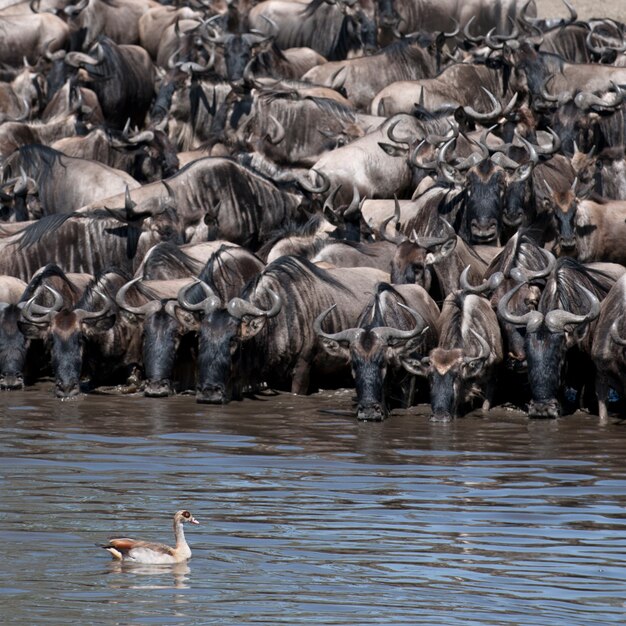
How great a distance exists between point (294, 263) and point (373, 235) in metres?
2.81

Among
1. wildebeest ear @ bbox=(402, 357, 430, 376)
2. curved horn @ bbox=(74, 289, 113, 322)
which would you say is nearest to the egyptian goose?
wildebeest ear @ bbox=(402, 357, 430, 376)

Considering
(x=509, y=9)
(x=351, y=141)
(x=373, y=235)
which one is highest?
(x=509, y=9)

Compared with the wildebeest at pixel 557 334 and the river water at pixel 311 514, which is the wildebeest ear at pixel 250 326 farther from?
the wildebeest at pixel 557 334

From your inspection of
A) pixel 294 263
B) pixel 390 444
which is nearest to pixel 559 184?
pixel 294 263

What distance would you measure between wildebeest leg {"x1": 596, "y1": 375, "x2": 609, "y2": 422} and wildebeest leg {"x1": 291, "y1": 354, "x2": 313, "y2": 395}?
2806 millimetres

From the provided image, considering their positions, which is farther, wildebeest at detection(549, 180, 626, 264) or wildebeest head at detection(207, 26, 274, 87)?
wildebeest head at detection(207, 26, 274, 87)

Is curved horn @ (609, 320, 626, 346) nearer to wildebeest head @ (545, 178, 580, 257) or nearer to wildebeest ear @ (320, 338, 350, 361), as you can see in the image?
wildebeest ear @ (320, 338, 350, 361)

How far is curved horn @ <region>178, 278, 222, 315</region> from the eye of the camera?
54.3 feet

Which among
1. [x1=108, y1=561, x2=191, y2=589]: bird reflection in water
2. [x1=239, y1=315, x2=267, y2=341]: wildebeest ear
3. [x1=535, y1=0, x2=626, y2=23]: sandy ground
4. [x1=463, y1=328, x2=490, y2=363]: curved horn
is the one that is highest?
[x1=535, y1=0, x2=626, y2=23]: sandy ground

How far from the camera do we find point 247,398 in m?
Answer: 16.8

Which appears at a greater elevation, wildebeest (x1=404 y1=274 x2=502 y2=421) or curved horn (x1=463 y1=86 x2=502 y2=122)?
curved horn (x1=463 y1=86 x2=502 y2=122)

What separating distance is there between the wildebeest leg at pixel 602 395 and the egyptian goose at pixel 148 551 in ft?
21.5

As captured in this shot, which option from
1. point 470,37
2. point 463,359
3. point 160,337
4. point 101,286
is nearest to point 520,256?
point 463,359

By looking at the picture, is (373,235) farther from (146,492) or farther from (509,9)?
(509,9)
